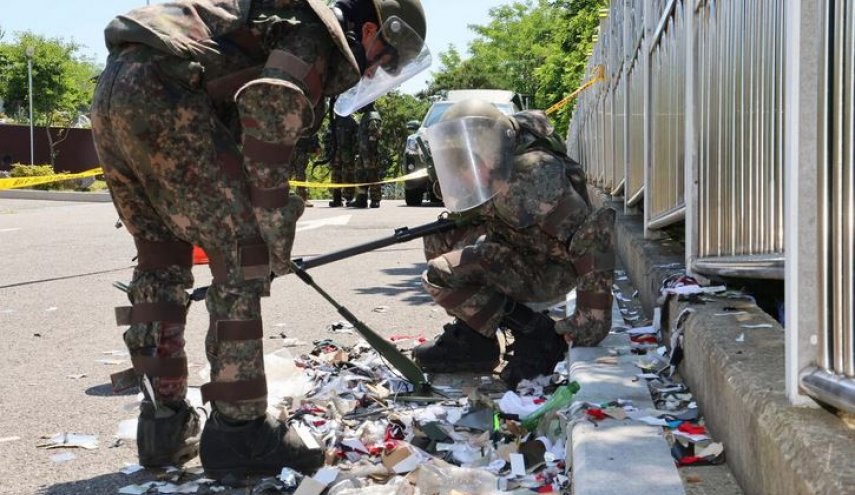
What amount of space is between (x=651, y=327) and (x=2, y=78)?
47.2m

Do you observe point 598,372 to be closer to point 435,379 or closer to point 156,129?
point 435,379

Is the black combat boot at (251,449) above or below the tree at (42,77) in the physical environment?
below

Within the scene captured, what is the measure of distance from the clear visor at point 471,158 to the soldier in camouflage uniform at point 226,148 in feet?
3.29

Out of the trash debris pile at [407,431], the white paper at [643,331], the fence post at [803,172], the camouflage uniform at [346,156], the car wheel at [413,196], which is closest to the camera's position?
the fence post at [803,172]

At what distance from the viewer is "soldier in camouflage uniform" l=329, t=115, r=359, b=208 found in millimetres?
19516

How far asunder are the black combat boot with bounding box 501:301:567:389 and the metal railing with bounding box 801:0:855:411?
2485 millimetres

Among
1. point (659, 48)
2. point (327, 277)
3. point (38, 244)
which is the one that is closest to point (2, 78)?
point (38, 244)

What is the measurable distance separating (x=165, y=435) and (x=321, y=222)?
36.1 ft

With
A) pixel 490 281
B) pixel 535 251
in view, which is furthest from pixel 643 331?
pixel 490 281

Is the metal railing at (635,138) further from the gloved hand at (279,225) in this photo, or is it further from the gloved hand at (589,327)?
the gloved hand at (279,225)

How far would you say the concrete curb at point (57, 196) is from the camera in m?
24.5

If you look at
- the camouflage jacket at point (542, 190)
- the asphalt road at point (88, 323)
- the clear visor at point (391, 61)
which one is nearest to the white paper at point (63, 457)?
the asphalt road at point (88, 323)

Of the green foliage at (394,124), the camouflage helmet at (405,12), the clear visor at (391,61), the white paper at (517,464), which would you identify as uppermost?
the green foliage at (394,124)

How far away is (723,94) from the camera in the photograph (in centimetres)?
378
